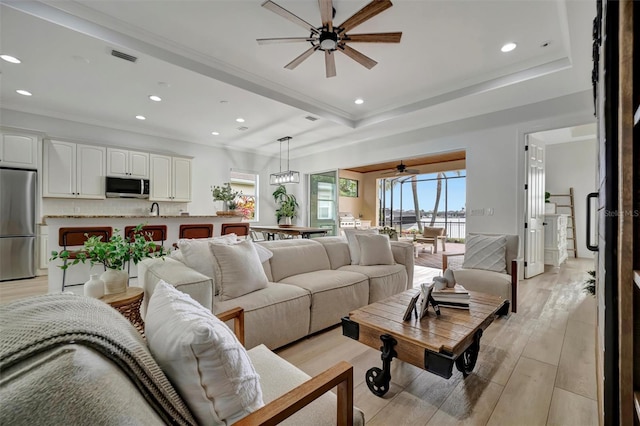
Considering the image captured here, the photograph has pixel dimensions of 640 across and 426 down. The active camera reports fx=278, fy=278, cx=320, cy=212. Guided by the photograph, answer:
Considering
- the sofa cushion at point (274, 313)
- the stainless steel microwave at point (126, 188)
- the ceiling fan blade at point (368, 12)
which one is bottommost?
the sofa cushion at point (274, 313)

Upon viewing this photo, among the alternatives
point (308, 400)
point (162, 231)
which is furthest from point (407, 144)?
point (308, 400)

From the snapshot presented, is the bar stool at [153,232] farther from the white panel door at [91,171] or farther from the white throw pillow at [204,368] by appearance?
the white throw pillow at [204,368]

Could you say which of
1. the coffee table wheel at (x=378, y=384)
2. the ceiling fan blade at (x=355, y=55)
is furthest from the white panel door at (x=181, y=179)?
the coffee table wheel at (x=378, y=384)

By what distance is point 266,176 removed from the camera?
323 inches

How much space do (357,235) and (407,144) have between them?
10.1 ft

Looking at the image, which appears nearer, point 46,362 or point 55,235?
point 46,362

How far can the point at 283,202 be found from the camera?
27.1ft

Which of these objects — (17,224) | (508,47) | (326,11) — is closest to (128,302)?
(326,11)

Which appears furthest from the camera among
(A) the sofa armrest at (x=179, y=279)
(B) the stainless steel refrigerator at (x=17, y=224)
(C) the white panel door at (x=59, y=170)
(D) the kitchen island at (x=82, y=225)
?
(C) the white panel door at (x=59, y=170)

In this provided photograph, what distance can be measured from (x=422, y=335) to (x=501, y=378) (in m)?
0.84

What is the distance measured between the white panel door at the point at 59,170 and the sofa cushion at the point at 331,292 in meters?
4.96

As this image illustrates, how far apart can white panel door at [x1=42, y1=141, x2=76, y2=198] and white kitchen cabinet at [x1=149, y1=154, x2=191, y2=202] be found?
1261mm

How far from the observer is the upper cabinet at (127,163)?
18.1 feet

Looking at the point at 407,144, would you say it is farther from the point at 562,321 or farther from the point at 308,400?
the point at 308,400
